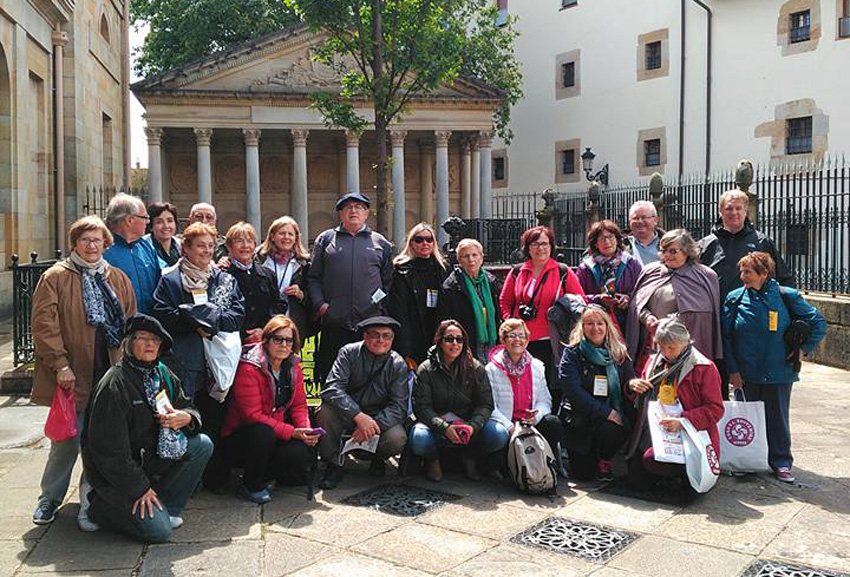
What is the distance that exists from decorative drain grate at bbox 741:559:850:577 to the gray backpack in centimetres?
158

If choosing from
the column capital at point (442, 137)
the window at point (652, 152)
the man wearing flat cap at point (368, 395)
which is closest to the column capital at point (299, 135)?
the column capital at point (442, 137)

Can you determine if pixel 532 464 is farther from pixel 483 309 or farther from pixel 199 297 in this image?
pixel 199 297

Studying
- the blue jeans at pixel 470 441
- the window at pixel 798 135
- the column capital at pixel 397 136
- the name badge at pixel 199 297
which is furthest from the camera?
the column capital at pixel 397 136

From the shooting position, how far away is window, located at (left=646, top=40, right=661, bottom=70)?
3005 cm

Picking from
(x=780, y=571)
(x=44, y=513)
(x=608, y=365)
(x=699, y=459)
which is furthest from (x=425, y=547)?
(x=44, y=513)

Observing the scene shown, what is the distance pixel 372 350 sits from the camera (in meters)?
6.23

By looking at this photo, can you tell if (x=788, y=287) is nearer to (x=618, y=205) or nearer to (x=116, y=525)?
(x=116, y=525)

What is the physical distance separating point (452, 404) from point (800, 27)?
2434 centimetres

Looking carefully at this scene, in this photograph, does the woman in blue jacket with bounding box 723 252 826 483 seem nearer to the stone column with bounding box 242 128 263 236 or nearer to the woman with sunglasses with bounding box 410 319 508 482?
the woman with sunglasses with bounding box 410 319 508 482

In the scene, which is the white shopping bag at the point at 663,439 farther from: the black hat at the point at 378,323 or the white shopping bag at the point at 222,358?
the white shopping bag at the point at 222,358

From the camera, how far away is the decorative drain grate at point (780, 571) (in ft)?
14.5

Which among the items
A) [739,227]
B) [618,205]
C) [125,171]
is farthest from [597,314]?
[125,171]

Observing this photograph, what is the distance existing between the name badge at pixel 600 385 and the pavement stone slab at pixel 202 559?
2.77 m

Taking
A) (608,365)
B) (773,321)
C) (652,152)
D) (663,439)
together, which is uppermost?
(652,152)
